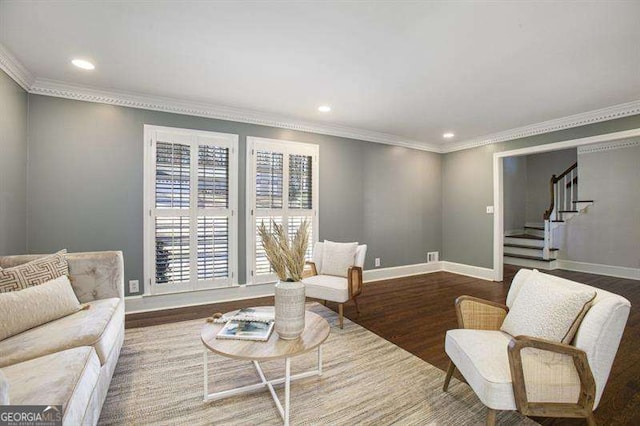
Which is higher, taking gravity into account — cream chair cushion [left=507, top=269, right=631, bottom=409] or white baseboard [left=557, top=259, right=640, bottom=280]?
cream chair cushion [left=507, top=269, right=631, bottom=409]

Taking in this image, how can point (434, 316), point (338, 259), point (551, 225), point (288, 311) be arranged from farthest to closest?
1. point (551, 225)
2. point (338, 259)
3. point (434, 316)
4. point (288, 311)

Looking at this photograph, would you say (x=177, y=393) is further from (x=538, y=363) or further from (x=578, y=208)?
(x=578, y=208)

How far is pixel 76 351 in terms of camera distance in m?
1.46

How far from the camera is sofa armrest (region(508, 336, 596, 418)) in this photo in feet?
4.35

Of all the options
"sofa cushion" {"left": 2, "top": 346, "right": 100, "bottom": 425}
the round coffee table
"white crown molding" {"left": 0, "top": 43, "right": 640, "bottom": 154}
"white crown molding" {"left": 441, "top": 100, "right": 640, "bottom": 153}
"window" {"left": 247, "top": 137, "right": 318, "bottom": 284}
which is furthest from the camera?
"window" {"left": 247, "top": 137, "right": 318, "bottom": 284}

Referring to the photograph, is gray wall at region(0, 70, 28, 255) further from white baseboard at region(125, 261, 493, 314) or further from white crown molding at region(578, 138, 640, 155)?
white crown molding at region(578, 138, 640, 155)

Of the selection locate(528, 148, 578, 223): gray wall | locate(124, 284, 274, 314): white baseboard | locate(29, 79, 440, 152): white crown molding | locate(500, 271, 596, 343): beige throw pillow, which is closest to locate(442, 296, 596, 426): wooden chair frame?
locate(500, 271, 596, 343): beige throw pillow

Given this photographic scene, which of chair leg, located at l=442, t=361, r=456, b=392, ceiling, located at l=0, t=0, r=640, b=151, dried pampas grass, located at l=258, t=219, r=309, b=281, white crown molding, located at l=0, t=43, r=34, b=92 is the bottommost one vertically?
chair leg, located at l=442, t=361, r=456, b=392

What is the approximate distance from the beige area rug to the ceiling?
2.59 metres

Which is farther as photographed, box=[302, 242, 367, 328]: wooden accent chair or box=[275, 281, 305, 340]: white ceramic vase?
box=[302, 242, 367, 328]: wooden accent chair

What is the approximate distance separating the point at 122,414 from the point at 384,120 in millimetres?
4211

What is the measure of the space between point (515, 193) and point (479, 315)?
6.72m

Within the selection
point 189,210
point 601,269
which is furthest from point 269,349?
point 601,269

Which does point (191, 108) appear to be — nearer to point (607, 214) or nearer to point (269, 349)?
point (269, 349)
